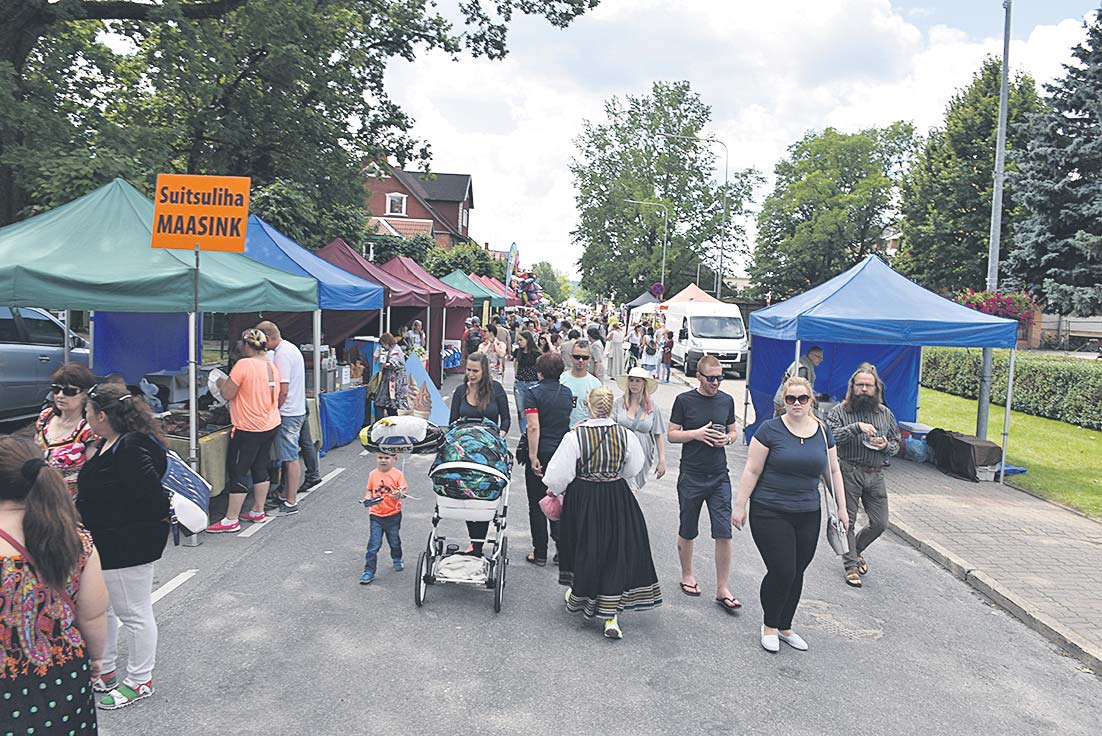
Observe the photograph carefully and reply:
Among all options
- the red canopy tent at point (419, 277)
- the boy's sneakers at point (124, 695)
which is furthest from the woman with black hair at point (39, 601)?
the red canopy tent at point (419, 277)

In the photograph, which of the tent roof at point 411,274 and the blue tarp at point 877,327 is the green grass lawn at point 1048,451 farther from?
the tent roof at point 411,274

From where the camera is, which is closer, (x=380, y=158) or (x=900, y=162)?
(x=380, y=158)

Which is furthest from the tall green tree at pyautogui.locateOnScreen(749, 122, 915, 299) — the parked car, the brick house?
the parked car

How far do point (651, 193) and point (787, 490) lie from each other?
2046 inches

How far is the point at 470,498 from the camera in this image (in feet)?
18.2

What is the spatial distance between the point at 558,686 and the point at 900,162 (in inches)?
2335

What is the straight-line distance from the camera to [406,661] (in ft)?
15.8

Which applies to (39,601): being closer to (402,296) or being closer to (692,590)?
(692,590)

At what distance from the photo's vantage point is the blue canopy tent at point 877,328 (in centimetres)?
1059

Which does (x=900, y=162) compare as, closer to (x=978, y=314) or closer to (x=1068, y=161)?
(x=1068, y=161)

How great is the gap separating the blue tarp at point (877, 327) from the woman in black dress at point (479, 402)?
579 cm

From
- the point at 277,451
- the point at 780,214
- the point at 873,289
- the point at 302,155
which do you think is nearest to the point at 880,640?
the point at 277,451

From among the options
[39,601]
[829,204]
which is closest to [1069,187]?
[829,204]

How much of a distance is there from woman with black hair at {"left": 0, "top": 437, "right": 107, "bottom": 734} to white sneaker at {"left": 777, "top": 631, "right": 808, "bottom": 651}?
13.5ft
